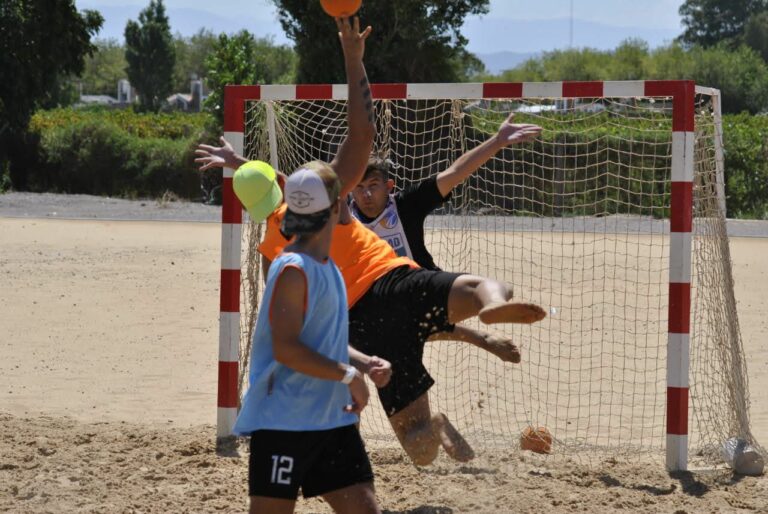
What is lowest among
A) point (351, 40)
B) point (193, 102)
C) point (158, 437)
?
point (158, 437)

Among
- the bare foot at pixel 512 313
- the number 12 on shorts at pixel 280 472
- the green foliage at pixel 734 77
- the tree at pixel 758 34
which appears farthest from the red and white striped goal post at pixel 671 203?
the tree at pixel 758 34

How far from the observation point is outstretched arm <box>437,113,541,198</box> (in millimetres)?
6109

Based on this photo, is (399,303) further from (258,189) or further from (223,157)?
(223,157)

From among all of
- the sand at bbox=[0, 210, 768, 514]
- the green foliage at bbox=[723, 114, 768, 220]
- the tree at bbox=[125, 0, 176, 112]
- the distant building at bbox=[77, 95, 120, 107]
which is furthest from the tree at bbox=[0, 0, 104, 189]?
the distant building at bbox=[77, 95, 120, 107]

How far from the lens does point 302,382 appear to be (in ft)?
12.9

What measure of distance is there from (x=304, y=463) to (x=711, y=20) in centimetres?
14067

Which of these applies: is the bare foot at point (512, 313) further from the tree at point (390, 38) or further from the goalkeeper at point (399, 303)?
the tree at point (390, 38)

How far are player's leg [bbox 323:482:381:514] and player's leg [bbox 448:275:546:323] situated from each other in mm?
1133

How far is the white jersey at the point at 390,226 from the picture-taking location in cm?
635

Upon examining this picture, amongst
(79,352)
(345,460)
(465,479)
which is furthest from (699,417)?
(79,352)

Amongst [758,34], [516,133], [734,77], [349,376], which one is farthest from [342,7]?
Answer: [758,34]

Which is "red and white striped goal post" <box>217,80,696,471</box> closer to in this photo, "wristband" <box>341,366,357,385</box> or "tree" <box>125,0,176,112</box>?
"wristband" <box>341,366,357,385</box>

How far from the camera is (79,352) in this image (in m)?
10.4

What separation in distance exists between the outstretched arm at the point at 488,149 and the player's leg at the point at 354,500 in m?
2.53
